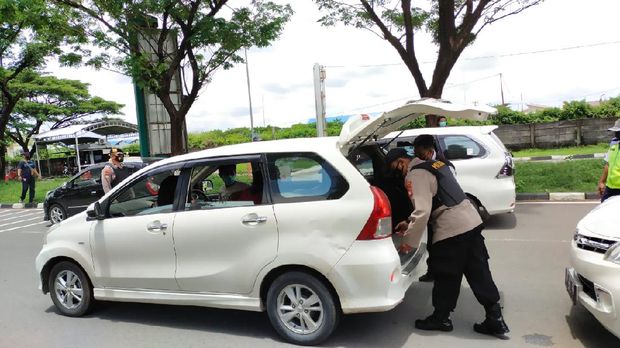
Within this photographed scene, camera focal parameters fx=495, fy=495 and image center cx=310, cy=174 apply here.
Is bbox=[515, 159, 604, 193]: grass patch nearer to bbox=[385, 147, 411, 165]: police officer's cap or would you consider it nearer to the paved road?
the paved road

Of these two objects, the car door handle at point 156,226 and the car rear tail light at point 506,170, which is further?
the car rear tail light at point 506,170

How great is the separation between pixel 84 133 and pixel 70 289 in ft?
99.7

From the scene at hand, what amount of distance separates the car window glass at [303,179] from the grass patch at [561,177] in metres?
8.58

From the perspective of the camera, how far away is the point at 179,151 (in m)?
14.6

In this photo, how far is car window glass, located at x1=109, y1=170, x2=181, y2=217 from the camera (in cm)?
440

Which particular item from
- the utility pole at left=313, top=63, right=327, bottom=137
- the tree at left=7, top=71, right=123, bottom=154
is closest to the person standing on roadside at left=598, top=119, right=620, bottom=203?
the utility pole at left=313, top=63, right=327, bottom=137

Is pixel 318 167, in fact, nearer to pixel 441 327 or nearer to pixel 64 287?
pixel 441 327

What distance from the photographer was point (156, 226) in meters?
4.25

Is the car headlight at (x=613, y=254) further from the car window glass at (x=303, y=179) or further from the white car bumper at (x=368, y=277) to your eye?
the car window glass at (x=303, y=179)

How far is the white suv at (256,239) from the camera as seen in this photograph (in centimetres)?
363

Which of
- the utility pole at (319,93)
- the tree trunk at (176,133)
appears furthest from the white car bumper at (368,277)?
the tree trunk at (176,133)

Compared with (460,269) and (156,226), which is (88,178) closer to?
(156,226)

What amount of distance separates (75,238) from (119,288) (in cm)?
66

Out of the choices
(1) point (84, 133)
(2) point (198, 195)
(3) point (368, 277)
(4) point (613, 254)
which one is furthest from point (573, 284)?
(1) point (84, 133)
